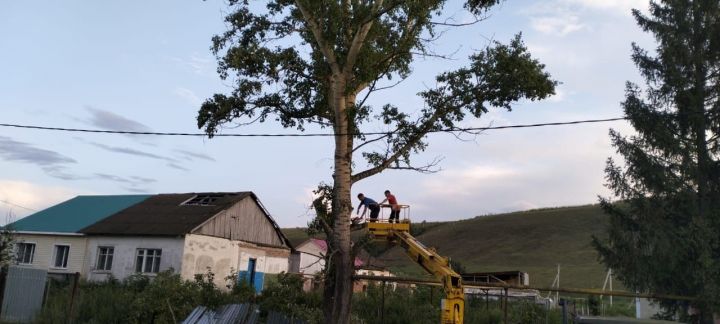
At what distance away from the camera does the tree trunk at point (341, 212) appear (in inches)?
563

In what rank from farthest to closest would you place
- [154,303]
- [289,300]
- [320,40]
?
[154,303], [289,300], [320,40]

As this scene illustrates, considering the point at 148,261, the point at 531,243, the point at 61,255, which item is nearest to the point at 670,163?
the point at 148,261

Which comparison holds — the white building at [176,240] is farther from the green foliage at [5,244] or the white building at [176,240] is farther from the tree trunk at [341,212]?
the tree trunk at [341,212]

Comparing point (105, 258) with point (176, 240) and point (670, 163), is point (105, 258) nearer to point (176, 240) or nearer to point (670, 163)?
point (176, 240)

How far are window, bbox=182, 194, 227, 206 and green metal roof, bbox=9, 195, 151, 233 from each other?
4005mm

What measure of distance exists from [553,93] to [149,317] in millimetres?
12781

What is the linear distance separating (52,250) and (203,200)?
28.7 ft

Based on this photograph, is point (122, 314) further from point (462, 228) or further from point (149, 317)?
point (462, 228)

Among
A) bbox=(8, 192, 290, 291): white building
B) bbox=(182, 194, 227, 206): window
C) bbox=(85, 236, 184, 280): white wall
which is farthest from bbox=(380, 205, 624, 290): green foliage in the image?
bbox=(85, 236, 184, 280): white wall

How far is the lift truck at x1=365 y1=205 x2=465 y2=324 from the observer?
13.2 metres

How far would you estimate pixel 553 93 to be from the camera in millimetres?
15930

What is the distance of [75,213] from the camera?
36.5 m

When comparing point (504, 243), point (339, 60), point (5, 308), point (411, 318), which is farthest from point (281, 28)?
point (504, 243)

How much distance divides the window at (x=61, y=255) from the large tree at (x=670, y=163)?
27974mm
